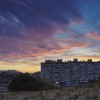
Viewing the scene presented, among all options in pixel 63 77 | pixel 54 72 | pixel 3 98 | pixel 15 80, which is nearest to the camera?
pixel 3 98

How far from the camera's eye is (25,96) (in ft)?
37.2

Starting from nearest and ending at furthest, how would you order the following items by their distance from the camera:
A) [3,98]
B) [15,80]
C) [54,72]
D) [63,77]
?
[3,98] → [15,80] → [63,77] → [54,72]

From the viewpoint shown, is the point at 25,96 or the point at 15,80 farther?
the point at 15,80

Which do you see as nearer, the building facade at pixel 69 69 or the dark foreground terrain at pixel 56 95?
the dark foreground terrain at pixel 56 95

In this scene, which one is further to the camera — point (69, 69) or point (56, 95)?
point (69, 69)

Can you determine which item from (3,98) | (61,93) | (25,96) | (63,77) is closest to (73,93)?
(61,93)

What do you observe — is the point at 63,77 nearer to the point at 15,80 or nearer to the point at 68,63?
the point at 68,63

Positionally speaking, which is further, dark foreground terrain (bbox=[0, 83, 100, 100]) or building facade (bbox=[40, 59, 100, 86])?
building facade (bbox=[40, 59, 100, 86])

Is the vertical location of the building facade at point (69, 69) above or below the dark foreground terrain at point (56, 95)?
above

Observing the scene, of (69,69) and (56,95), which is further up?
(69,69)

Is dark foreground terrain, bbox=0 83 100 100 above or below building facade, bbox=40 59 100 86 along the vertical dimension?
below

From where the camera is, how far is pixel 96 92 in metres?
11.8

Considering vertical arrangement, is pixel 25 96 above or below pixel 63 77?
below

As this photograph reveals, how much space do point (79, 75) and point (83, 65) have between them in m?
9.46
